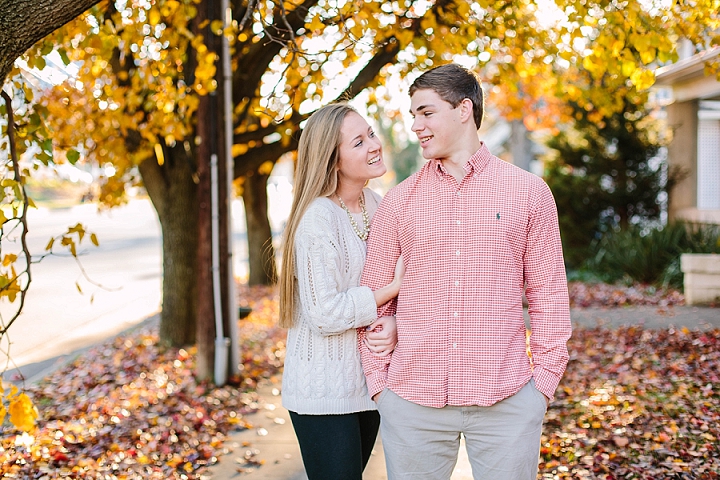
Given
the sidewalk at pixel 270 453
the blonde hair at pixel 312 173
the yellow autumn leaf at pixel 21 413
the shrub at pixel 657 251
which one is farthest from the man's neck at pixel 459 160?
the shrub at pixel 657 251

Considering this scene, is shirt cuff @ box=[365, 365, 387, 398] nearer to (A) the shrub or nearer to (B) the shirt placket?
(B) the shirt placket

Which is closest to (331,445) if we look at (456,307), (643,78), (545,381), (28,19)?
(456,307)

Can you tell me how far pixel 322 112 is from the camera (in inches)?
120

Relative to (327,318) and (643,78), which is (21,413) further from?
(643,78)

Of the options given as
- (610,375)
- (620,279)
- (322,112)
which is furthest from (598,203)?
(322,112)

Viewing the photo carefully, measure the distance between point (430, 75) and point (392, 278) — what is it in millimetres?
802

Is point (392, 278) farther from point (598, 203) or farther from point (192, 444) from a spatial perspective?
point (598, 203)

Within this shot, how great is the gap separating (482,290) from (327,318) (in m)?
0.63

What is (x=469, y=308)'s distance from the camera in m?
2.59

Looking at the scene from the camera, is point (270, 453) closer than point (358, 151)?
No

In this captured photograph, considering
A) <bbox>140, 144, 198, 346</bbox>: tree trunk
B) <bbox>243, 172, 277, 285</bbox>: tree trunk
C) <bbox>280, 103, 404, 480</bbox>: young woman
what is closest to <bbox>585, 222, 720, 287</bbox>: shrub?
<bbox>243, 172, 277, 285</bbox>: tree trunk

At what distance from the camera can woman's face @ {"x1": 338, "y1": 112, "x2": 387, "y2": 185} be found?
3.00m

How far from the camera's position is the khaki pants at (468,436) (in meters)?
2.56

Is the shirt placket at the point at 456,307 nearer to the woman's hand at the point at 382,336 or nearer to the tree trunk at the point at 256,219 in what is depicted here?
the woman's hand at the point at 382,336
